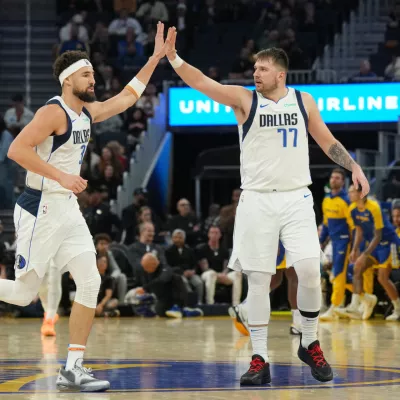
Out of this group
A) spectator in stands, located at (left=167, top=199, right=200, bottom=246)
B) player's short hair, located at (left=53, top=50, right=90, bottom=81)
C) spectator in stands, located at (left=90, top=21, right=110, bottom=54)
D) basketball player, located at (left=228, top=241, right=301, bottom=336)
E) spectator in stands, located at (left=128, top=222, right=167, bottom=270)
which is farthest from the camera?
spectator in stands, located at (left=90, top=21, right=110, bottom=54)

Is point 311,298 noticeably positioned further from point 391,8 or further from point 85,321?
point 391,8

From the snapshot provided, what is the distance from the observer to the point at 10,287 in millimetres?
7680

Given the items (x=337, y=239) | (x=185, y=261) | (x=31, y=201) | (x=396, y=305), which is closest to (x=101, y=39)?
(x=185, y=261)

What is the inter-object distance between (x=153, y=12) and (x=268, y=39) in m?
3.19

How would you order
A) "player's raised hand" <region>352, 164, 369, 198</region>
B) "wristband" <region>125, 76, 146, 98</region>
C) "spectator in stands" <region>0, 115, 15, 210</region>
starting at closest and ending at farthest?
"player's raised hand" <region>352, 164, 369, 198</region> → "wristband" <region>125, 76, 146, 98</region> → "spectator in stands" <region>0, 115, 15, 210</region>

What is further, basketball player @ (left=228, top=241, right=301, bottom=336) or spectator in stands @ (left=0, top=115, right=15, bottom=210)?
spectator in stands @ (left=0, top=115, right=15, bottom=210)

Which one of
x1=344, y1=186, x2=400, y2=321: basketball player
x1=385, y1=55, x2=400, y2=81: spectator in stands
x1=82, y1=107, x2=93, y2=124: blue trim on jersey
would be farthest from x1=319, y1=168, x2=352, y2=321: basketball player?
x1=82, y1=107, x2=93, y2=124: blue trim on jersey

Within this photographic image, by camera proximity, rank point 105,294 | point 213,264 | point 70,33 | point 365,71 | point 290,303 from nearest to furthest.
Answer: point 290,303, point 105,294, point 213,264, point 365,71, point 70,33

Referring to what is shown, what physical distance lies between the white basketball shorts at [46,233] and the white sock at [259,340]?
1.32m

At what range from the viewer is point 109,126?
22.8 m

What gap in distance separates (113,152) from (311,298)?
12832 millimetres

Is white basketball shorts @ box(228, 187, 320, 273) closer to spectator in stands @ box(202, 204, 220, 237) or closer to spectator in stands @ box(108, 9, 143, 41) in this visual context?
spectator in stands @ box(202, 204, 220, 237)

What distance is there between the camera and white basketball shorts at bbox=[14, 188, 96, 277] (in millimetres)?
7535

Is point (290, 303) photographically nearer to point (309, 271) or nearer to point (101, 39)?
point (309, 271)
